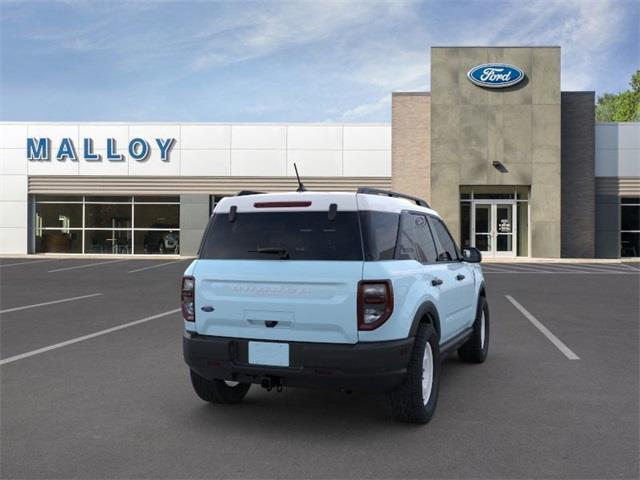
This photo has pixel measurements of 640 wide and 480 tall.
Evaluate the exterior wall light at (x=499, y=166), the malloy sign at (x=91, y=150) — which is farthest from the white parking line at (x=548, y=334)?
the malloy sign at (x=91, y=150)

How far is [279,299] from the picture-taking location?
435cm

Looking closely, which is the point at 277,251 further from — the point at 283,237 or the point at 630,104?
the point at 630,104

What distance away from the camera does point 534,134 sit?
27531 mm

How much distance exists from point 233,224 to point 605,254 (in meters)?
28.1

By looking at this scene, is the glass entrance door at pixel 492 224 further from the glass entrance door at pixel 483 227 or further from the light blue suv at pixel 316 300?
the light blue suv at pixel 316 300

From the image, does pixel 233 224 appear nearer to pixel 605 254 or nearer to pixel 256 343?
pixel 256 343

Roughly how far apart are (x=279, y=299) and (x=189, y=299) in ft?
2.52

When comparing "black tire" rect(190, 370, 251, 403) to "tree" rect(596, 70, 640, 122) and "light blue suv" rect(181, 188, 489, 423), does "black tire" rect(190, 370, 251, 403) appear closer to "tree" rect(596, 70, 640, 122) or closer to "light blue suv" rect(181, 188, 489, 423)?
"light blue suv" rect(181, 188, 489, 423)

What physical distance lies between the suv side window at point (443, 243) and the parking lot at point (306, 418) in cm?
121

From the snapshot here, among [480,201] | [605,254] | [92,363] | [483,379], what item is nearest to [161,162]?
[480,201]

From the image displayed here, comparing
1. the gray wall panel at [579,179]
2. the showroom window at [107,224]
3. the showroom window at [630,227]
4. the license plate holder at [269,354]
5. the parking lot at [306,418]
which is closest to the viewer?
the parking lot at [306,418]

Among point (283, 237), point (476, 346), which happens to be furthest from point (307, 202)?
point (476, 346)

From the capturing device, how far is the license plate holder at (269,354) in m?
4.30

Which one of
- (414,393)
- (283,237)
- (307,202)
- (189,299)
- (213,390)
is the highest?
(307,202)
